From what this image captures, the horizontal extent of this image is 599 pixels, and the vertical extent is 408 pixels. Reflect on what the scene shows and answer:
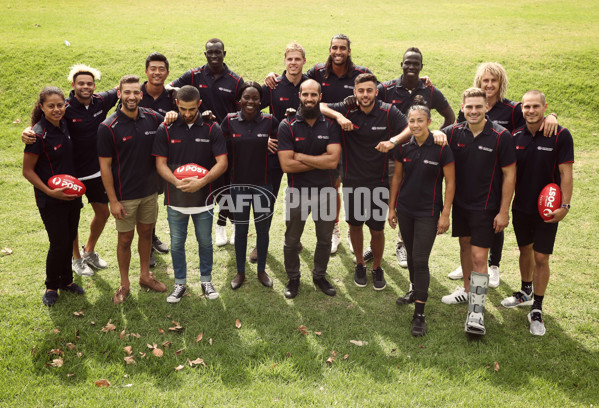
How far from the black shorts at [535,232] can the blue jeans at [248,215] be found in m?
3.01

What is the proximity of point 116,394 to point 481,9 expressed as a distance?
26.4m

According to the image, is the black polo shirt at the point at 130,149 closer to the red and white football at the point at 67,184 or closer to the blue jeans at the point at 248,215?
the red and white football at the point at 67,184

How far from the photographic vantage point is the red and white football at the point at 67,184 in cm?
555

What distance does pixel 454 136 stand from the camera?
213 inches

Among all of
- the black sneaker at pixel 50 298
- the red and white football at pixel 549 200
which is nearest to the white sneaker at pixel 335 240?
the red and white football at pixel 549 200

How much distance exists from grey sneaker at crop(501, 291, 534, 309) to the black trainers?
2.14 meters

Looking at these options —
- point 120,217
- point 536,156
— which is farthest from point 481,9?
point 120,217

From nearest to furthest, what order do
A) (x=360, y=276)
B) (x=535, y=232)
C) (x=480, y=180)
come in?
(x=480, y=180), (x=535, y=232), (x=360, y=276)

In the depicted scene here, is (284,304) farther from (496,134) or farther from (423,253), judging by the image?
(496,134)

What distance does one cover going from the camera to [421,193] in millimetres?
5422

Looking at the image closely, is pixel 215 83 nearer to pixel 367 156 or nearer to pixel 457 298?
pixel 367 156

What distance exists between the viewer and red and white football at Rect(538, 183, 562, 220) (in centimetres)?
515

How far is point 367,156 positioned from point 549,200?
2096 millimetres

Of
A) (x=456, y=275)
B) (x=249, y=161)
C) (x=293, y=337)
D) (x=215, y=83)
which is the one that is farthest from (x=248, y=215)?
(x=456, y=275)
